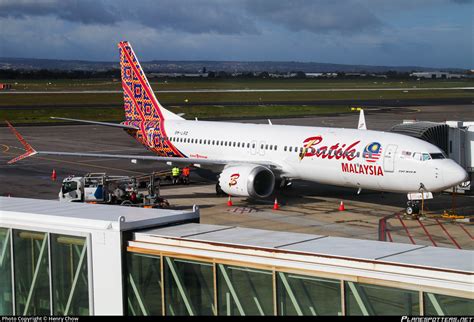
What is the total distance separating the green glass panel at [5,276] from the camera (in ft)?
53.7

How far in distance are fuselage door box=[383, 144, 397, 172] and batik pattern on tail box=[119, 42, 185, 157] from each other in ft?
52.1

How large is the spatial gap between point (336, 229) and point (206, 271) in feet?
66.2

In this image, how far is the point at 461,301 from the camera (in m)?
11.3

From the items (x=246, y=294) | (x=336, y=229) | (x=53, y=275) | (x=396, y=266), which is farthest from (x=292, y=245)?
(x=336, y=229)

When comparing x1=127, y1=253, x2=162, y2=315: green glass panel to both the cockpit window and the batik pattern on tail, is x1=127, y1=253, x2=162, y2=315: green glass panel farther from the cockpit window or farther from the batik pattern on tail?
the batik pattern on tail

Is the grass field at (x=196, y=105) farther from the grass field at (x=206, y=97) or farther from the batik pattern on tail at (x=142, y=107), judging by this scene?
the batik pattern on tail at (x=142, y=107)

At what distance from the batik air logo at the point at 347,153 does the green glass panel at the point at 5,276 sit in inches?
924

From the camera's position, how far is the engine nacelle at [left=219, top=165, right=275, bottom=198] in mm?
39094

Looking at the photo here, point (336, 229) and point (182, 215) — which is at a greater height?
point (182, 215)

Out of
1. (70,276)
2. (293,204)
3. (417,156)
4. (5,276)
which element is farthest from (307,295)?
(293,204)

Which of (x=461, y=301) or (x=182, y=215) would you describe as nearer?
(x=461, y=301)

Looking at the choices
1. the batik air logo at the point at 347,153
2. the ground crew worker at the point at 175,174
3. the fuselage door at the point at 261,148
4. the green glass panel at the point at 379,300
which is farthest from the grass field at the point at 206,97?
the green glass panel at the point at 379,300

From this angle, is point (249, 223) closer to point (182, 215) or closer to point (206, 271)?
point (182, 215)

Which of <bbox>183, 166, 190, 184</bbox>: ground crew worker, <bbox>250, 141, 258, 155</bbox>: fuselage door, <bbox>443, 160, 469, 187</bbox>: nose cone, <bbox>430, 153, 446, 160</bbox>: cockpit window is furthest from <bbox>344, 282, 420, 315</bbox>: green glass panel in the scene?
<bbox>183, 166, 190, 184</bbox>: ground crew worker
